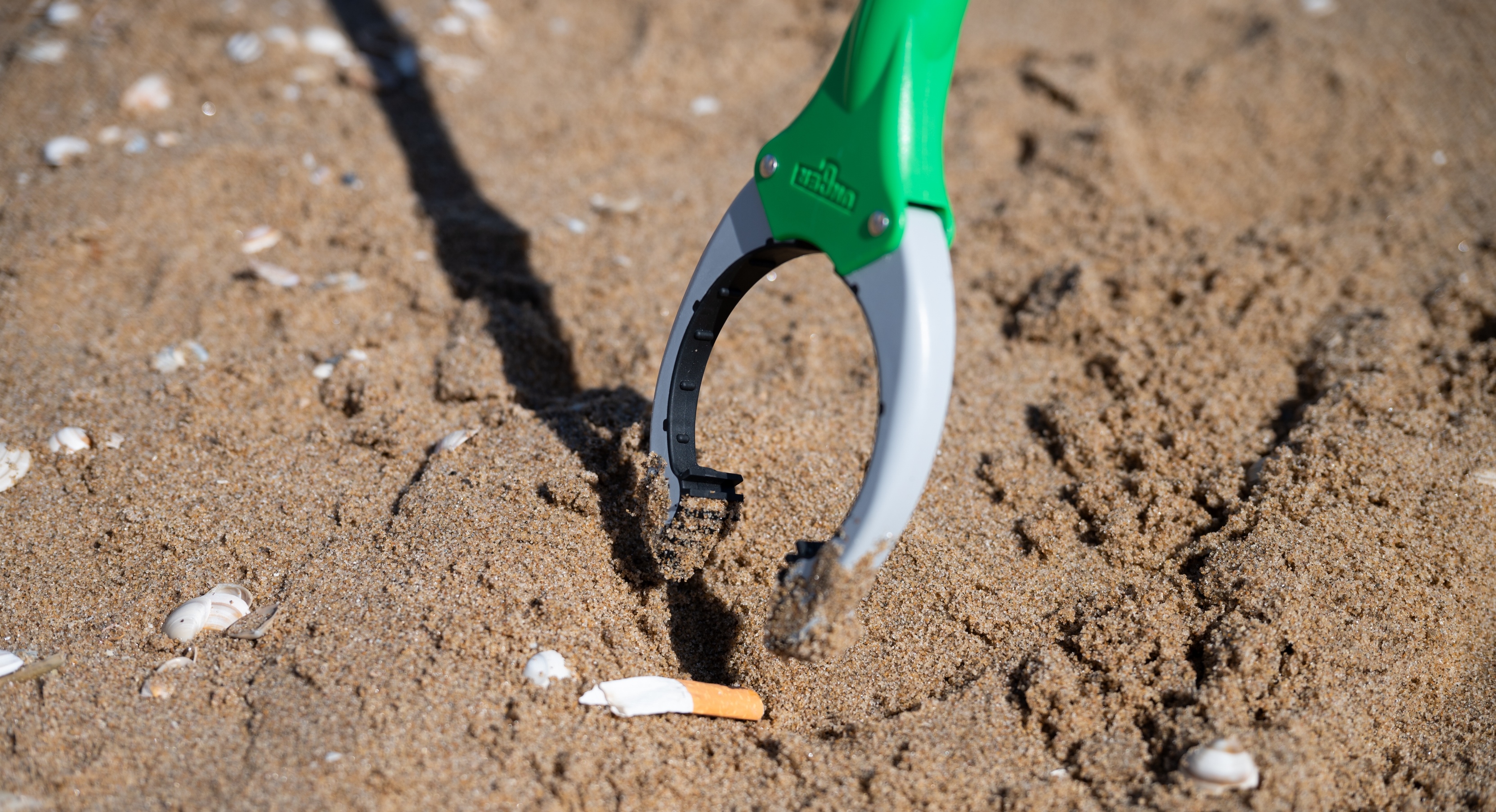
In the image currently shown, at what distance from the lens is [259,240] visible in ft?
8.71

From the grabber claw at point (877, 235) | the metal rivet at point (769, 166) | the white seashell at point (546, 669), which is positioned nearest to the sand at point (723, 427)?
the white seashell at point (546, 669)

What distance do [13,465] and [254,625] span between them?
80 cm

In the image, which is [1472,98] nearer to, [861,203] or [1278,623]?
[1278,623]

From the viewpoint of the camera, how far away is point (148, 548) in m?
1.84

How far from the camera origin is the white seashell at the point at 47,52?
317 centimetres

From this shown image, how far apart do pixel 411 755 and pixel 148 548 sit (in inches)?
31.6

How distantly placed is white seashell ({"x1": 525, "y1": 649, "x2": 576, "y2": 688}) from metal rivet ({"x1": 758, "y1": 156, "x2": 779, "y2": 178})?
868 mm

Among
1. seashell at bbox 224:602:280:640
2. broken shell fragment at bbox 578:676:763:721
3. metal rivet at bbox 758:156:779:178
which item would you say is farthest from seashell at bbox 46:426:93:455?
metal rivet at bbox 758:156:779:178

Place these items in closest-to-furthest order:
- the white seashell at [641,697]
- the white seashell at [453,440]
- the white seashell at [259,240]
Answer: the white seashell at [641,697] < the white seashell at [453,440] < the white seashell at [259,240]

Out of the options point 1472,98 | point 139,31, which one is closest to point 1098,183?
point 1472,98

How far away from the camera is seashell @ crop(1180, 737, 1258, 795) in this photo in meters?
1.39

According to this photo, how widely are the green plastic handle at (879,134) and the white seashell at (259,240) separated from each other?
182 cm

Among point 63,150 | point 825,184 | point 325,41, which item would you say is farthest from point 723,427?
point 325,41

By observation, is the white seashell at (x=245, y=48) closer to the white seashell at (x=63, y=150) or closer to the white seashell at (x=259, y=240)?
the white seashell at (x=63, y=150)
